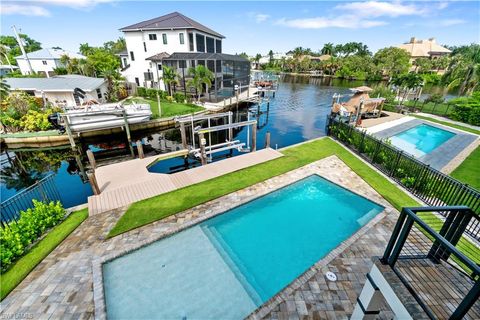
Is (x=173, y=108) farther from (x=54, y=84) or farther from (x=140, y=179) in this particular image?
(x=140, y=179)

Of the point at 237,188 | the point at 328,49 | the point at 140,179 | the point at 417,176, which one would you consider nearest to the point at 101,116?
the point at 140,179

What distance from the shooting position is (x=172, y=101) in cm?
2739

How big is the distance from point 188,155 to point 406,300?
1371 cm

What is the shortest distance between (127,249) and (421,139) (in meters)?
22.5

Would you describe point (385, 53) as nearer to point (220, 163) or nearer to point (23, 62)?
point (220, 163)

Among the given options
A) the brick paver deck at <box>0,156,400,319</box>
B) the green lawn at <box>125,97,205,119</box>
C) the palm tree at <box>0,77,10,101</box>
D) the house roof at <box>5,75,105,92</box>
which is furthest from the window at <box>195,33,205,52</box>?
the brick paver deck at <box>0,156,400,319</box>

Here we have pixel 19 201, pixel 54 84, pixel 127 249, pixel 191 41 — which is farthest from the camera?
pixel 191 41

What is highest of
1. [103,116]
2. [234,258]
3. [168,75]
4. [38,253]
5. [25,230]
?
[168,75]

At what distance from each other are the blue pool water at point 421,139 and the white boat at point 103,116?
68.9 ft

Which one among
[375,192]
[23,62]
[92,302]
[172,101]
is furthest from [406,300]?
[23,62]

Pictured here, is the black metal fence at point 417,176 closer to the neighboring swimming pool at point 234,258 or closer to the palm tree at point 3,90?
the neighboring swimming pool at point 234,258

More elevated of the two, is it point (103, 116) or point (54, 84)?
point (54, 84)

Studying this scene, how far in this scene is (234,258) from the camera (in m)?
6.95

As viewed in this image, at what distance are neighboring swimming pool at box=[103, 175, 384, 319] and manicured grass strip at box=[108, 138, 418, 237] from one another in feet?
3.89
